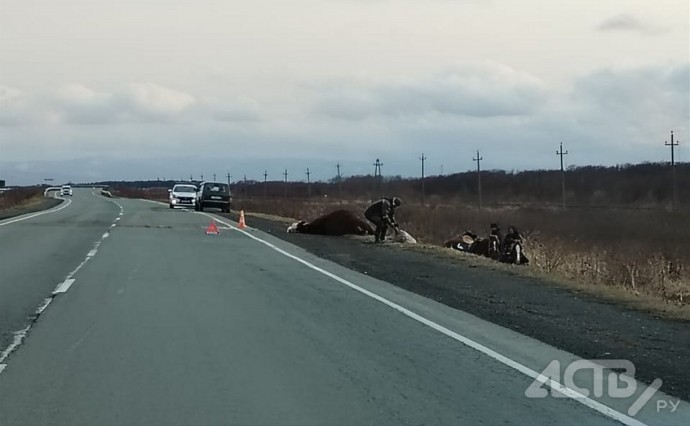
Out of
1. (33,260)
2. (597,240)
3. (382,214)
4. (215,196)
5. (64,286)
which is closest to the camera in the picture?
(64,286)

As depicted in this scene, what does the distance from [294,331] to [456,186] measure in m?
114

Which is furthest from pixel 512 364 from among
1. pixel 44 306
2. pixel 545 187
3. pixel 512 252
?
pixel 545 187

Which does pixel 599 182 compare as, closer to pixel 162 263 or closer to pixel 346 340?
pixel 162 263

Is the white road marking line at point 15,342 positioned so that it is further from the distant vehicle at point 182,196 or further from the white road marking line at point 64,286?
the distant vehicle at point 182,196

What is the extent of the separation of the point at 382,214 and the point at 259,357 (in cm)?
1987

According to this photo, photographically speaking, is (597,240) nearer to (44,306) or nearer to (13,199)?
(44,306)

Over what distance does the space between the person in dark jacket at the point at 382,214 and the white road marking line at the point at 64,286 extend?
1318cm

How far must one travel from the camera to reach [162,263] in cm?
2136

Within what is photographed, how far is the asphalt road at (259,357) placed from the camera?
25.0 ft

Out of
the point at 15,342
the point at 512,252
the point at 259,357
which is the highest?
the point at 15,342

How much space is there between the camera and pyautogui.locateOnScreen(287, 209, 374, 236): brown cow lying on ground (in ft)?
115

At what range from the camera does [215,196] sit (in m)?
58.9

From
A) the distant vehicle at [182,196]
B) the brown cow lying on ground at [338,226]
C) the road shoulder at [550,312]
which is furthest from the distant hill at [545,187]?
the road shoulder at [550,312]

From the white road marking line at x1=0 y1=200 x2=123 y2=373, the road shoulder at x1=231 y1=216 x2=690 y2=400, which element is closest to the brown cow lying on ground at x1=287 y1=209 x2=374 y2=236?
the road shoulder at x1=231 y1=216 x2=690 y2=400
